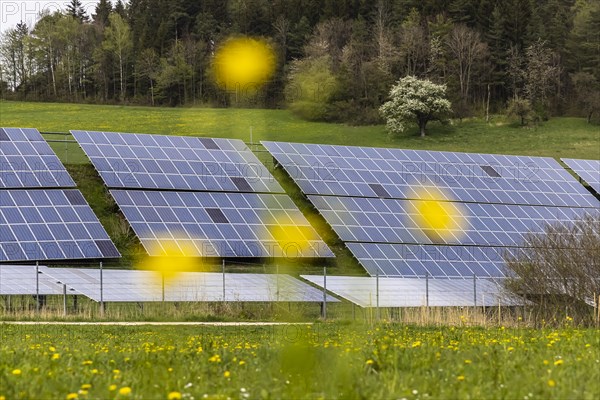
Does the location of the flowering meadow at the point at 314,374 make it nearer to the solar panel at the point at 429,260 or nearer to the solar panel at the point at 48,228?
the solar panel at the point at 48,228

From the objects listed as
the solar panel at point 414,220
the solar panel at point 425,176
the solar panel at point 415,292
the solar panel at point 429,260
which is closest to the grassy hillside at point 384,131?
the solar panel at point 425,176

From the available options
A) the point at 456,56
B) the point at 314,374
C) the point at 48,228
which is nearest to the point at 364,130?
the point at 456,56

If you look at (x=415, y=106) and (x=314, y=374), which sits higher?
(x=415, y=106)

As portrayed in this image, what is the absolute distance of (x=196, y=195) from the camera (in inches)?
1394

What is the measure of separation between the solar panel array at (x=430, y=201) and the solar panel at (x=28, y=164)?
974 cm

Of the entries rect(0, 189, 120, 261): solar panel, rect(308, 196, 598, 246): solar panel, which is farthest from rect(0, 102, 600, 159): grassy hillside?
rect(0, 189, 120, 261): solar panel

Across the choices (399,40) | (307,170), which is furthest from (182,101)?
(399,40)

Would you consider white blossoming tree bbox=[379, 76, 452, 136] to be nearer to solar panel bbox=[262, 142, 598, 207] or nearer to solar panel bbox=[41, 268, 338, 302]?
solar panel bbox=[262, 142, 598, 207]

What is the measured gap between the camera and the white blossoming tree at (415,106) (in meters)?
64.2

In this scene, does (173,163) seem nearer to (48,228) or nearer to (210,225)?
(210,225)

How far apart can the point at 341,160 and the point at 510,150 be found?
74.1 feet

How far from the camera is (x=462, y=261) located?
3262 centimetres

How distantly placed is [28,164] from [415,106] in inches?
1382

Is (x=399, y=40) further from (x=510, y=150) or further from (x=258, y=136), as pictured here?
(x=258, y=136)
